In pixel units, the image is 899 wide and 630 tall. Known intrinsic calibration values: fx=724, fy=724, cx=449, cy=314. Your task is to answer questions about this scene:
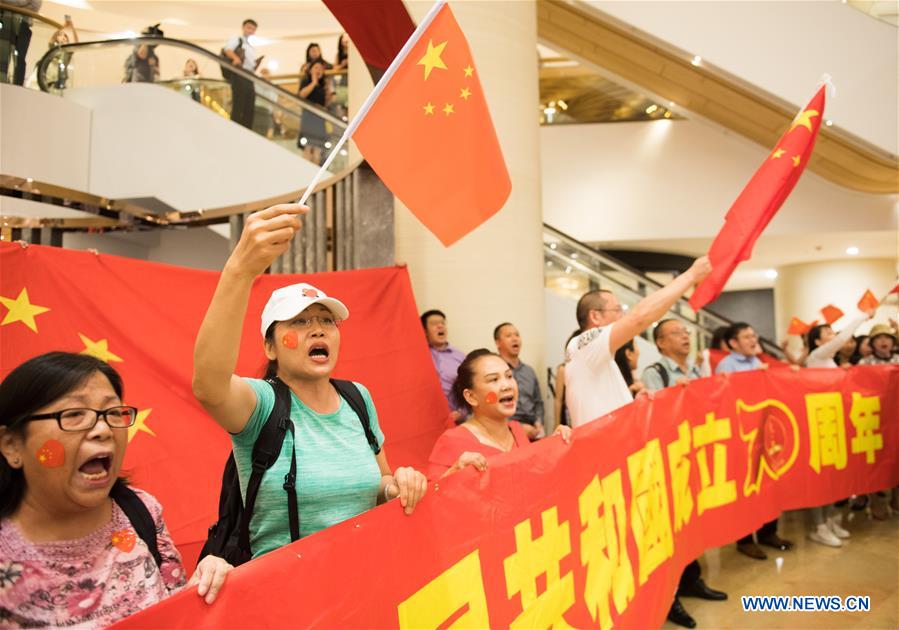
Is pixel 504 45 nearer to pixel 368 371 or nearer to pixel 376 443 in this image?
pixel 368 371

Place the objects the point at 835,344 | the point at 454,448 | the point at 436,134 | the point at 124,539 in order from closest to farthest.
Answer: the point at 124,539
the point at 436,134
the point at 454,448
the point at 835,344

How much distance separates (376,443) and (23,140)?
695cm

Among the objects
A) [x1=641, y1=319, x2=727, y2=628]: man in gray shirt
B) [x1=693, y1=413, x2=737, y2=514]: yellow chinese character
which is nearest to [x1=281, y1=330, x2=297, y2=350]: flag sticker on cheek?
[x1=641, y1=319, x2=727, y2=628]: man in gray shirt

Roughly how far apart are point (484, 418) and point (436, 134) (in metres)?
1.11

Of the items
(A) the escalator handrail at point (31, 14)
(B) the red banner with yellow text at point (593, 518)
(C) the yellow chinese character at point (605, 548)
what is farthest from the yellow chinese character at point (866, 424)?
(A) the escalator handrail at point (31, 14)

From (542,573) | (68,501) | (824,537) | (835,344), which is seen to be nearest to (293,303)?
(68,501)

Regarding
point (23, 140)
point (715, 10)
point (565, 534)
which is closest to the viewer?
point (565, 534)

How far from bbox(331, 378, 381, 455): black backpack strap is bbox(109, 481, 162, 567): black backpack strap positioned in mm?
551

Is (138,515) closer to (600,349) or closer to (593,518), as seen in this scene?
(593,518)

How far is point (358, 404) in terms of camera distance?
191 centimetres

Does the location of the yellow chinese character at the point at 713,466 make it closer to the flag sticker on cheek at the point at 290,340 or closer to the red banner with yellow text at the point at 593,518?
the red banner with yellow text at the point at 593,518

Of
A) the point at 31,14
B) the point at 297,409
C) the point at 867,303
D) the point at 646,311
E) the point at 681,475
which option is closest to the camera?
the point at 297,409

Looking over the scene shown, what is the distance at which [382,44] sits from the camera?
11.3ft

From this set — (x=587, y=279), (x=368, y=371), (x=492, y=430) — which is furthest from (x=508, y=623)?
(x=587, y=279)
